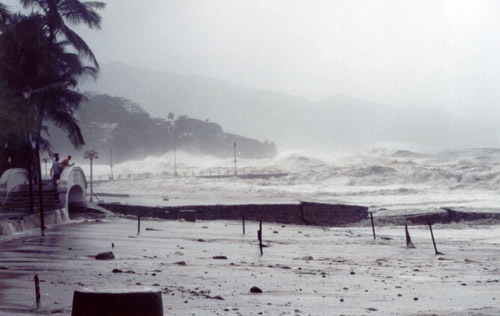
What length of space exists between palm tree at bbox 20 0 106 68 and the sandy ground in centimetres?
1035

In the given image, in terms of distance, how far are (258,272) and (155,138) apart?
177759mm

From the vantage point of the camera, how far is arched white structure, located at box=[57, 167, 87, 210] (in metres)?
22.6

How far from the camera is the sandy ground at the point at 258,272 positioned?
7.39m

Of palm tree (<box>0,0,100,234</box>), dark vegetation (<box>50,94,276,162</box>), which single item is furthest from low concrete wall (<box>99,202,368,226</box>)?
dark vegetation (<box>50,94,276,162</box>)

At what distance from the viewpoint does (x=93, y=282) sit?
8734mm

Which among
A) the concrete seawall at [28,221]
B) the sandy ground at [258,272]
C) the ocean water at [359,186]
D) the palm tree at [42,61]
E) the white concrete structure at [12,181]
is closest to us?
the sandy ground at [258,272]

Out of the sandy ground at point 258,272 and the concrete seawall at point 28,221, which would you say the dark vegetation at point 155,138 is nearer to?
the concrete seawall at point 28,221

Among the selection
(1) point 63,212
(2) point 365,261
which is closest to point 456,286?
(2) point 365,261

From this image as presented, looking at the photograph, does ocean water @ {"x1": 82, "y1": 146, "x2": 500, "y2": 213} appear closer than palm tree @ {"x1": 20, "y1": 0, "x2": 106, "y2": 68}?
No

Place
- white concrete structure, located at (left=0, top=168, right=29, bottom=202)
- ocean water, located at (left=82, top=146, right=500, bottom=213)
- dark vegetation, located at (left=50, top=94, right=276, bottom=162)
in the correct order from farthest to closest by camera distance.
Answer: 1. dark vegetation, located at (left=50, top=94, right=276, bottom=162)
2. ocean water, located at (left=82, top=146, right=500, bottom=213)
3. white concrete structure, located at (left=0, top=168, right=29, bottom=202)

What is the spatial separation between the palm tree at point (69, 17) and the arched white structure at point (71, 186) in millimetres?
5356

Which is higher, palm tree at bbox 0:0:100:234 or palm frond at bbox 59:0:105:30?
palm frond at bbox 59:0:105:30

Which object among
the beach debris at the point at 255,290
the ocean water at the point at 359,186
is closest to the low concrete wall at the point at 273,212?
the ocean water at the point at 359,186

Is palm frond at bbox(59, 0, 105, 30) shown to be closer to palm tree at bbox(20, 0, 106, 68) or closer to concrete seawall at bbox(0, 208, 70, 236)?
palm tree at bbox(20, 0, 106, 68)
